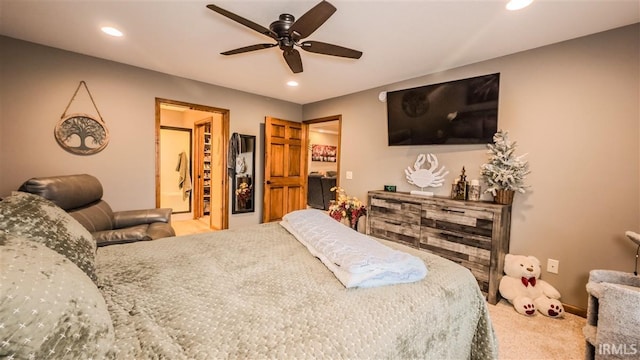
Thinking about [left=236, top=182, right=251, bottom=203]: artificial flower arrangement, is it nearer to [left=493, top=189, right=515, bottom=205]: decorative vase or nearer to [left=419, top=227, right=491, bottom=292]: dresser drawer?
[left=419, top=227, right=491, bottom=292]: dresser drawer

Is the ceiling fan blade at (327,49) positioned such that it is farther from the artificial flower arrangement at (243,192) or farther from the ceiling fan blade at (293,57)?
the artificial flower arrangement at (243,192)

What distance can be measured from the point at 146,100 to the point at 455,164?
4026 mm

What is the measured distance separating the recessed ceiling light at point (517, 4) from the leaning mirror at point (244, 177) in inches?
144

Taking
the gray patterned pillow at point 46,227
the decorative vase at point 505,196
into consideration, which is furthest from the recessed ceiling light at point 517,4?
the gray patterned pillow at point 46,227

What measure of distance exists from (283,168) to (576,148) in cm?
379

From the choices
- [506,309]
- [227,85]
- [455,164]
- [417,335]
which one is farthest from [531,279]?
[227,85]

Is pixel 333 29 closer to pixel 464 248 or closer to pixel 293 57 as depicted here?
pixel 293 57

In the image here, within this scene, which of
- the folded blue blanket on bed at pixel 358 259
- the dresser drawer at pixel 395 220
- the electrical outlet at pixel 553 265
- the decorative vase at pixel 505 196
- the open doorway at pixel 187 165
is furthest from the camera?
the open doorway at pixel 187 165

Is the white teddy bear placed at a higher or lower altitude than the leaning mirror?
lower

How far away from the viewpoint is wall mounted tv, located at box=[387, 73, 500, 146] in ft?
9.00

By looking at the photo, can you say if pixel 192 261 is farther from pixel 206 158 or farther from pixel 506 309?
pixel 206 158

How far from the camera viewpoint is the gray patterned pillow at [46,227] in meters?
0.98

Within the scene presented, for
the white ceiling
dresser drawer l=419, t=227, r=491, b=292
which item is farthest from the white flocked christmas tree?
the white ceiling

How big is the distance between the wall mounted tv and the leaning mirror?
234cm
